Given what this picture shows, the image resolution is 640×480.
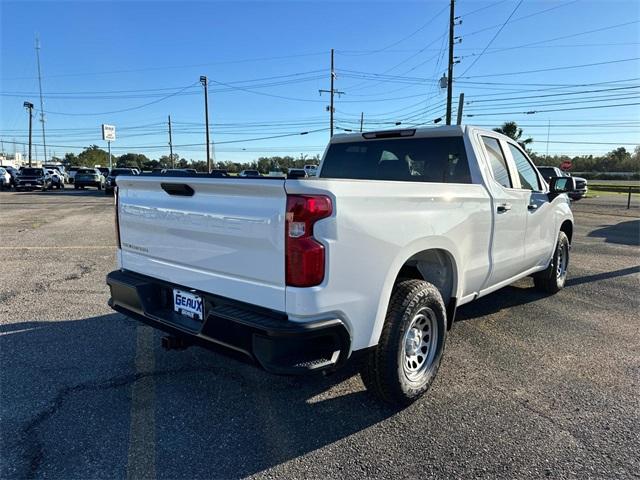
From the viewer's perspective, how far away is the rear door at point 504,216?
415 cm

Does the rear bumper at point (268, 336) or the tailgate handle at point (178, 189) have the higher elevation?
the tailgate handle at point (178, 189)

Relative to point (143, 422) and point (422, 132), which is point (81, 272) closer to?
point (143, 422)

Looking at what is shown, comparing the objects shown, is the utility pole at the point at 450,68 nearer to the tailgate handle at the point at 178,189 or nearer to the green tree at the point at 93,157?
the tailgate handle at the point at 178,189

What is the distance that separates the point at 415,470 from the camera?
2.46 metres

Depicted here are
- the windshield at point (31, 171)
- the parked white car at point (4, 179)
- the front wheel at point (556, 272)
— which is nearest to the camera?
the front wheel at point (556, 272)

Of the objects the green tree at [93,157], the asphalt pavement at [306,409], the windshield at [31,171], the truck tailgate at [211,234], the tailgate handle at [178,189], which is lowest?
the asphalt pavement at [306,409]

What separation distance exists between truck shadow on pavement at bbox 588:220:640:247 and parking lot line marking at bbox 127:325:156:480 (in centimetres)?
1155

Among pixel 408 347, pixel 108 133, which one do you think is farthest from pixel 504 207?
pixel 108 133

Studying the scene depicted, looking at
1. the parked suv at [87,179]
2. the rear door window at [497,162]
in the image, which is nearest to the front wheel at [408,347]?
the rear door window at [497,162]

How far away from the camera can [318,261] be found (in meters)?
2.37

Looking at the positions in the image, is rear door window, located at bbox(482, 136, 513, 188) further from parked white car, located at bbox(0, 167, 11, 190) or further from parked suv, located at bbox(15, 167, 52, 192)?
parked white car, located at bbox(0, 167, 11, 190)

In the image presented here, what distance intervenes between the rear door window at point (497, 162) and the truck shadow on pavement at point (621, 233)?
8469 mm

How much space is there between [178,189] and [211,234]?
45 centimetres

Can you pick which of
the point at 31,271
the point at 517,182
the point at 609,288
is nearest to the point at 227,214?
the point at 517,182
